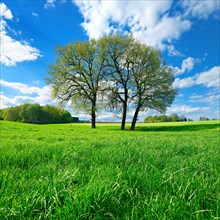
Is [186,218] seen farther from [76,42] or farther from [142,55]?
[76,42]

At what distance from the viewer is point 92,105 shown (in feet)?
121

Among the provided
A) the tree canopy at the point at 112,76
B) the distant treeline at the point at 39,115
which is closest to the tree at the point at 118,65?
the tree canopy at the point at 112,76

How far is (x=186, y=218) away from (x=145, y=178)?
1009mm

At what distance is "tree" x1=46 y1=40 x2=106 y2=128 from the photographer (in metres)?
36.5

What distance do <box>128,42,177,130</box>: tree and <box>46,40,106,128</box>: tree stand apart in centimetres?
634

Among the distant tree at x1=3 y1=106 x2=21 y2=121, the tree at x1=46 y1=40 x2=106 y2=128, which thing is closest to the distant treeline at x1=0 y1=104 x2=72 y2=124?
the distant tree at x1=3 y1=106 x2=21 y2=121

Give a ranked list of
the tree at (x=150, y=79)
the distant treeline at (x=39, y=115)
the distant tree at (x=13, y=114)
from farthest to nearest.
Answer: the distant tree at (x=13, y=114) < the distant treeline at (x=39, y=115) < the tree at (x=150, y=79)

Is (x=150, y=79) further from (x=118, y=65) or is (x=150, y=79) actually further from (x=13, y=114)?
(x=13, y=114)

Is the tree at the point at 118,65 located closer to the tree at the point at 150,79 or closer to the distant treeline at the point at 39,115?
the tree at the point at 150,79

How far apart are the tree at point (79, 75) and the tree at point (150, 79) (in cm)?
634

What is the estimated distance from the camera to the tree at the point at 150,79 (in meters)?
33.2

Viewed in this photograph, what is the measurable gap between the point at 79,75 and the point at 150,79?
13939 mm

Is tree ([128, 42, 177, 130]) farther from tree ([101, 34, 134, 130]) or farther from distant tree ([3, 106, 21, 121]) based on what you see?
distant tree ([3, 106, 21, 121])

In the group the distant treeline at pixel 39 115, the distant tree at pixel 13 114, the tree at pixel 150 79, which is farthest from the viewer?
the distant tree at pixel 13 114
